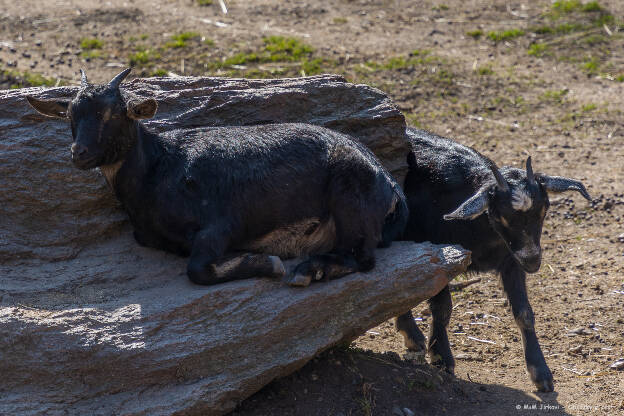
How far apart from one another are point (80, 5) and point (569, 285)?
33.6 ft

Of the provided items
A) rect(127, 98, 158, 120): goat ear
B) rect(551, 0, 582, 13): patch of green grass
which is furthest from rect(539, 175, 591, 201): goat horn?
rect(551, 0, 582, 13): patch of green grass

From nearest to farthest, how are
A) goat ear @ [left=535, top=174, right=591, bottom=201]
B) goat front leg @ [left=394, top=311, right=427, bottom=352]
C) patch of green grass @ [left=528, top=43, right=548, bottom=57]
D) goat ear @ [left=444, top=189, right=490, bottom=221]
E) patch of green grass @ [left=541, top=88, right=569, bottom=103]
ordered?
goat ear @ [left=444, top=189, right=490, bottom=221] → goat ear @ [left=535, top=174, right=591, bottom=201] → goat front leg @ [left=394, top=311, right=427, bottom=352] → patch of green grass @ [left=541, top=88, right=569, bottom=103] → patch of green grass @ [left=528, top=43, right=548, bottom=57]

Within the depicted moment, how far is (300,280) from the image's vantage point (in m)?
4.95

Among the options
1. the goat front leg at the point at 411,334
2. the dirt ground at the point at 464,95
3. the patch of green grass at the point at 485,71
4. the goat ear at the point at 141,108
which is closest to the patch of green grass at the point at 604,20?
the dirt ground at the point at 464,95

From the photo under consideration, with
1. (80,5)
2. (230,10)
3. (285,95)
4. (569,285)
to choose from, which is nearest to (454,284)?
(569,285)

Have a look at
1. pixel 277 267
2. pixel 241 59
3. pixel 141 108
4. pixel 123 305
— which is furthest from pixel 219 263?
pixel 241 59

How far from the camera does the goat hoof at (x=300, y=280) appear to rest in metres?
4.95

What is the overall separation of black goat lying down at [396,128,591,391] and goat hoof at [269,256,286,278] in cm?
138

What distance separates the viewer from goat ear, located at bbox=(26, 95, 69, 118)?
16.9 feet

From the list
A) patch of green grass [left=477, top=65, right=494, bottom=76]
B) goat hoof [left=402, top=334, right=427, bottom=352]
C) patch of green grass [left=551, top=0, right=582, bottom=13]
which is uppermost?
patch of green grass [left=551, top=0, right=582, bottom=13]

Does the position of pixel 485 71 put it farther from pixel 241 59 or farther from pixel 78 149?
pixel 78 149

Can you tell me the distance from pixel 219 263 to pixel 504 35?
9.50 metres

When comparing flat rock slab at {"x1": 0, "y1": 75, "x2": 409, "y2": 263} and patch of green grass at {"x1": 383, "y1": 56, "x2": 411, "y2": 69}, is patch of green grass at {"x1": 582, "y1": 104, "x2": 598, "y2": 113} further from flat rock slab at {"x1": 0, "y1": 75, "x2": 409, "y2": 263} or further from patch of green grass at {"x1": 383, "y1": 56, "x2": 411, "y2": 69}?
flat rock slab at {"x1": 0, "y1": 75, "x2": 409, "y2": 263}

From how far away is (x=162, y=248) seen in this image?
17.9 ft
